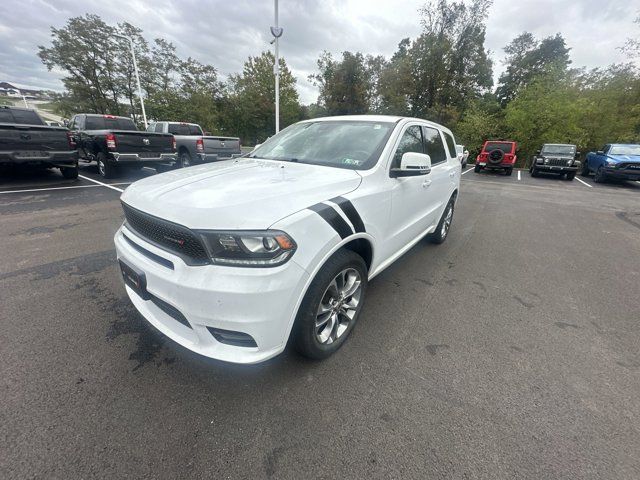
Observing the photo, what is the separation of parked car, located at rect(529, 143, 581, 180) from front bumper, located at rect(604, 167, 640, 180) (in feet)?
4.35

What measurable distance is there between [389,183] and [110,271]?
10.6 ft

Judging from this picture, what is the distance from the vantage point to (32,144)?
21.2ft

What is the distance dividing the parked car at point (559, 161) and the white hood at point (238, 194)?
54.4 feet

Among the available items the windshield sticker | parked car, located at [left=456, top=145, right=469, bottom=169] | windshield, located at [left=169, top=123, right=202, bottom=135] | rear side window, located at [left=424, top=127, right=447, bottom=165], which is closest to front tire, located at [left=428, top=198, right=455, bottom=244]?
rear side window, located at [left=424, top=127, right=447, bottom=165]

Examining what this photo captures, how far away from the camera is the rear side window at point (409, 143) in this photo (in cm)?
255

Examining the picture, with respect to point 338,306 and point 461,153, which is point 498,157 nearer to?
point 461,153

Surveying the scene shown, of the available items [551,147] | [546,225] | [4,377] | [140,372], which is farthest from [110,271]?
[551,147]

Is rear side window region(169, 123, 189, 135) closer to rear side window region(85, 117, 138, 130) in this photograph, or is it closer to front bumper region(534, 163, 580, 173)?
rear side window region(85, 117, 138, 130)

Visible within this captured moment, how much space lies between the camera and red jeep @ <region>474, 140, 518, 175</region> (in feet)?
50.0

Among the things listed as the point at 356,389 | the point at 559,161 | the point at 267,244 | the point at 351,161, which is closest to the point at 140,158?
the point at 351,161

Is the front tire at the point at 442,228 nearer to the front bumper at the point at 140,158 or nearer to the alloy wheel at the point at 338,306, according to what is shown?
the alloy wheel at the point at 338,306

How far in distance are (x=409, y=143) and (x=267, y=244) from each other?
2.13m

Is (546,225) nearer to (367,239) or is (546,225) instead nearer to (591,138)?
(367,239)

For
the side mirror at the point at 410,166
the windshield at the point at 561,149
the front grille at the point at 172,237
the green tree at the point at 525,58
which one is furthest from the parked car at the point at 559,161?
the green tree at the point at 525,58
